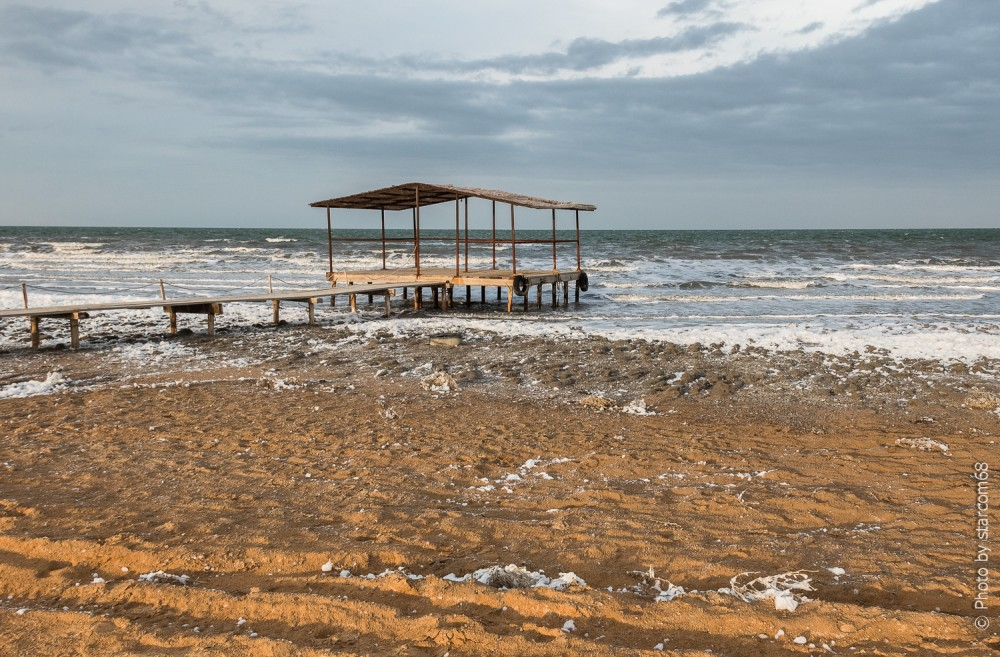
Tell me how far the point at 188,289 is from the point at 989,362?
2062cm

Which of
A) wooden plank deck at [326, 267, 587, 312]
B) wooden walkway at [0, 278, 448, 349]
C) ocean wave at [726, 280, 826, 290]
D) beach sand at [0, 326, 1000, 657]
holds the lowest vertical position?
beach sand at [0, 326, 1000, 657]

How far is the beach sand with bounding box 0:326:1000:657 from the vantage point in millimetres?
3281

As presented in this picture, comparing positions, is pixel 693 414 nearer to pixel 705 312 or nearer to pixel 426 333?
pixel 426 333

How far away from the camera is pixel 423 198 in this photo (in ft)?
61.0

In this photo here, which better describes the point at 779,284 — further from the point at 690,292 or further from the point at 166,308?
the point at 166,308

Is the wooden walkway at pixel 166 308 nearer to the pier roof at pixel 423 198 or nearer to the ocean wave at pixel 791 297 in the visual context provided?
the pier roof at pixel 423 198

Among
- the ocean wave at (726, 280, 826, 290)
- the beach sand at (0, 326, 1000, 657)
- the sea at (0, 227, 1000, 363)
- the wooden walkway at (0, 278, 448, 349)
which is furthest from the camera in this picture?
the ocean wave at (726, 280, 826, 290)

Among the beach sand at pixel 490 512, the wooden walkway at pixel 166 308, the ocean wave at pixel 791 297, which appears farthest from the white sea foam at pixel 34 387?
the ocean wave at pixel 791 297

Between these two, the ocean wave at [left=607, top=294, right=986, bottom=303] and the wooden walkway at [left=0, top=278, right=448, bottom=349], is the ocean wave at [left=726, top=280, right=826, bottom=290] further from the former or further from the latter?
the wooden walkway at [left=0, top=278, right=448, bottom=349]

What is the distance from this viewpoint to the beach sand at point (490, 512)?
3281 millimetres

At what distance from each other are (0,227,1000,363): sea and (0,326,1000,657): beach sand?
126 inches

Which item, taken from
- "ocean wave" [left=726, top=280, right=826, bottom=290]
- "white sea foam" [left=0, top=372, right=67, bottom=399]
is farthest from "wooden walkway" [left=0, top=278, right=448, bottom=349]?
"ocean wave" [left=726, top=280, right=826, bottom=290]

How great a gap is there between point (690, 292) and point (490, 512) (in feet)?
59.2

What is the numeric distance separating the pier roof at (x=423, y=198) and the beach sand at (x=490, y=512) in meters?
7.77
